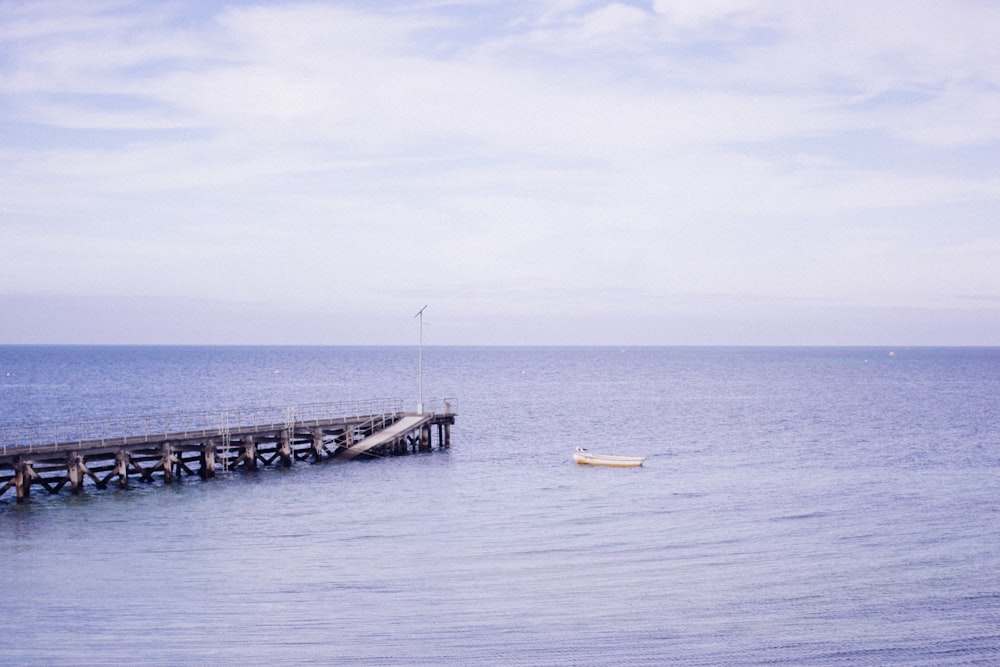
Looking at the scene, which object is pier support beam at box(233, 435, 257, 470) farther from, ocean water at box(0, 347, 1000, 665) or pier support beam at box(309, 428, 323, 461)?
pier support beam at box(309, 428, 323, 461)

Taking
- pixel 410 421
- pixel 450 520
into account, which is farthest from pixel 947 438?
pixel 450 520

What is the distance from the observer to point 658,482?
165 feet

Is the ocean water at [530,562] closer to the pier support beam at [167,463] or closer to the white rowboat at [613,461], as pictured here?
the pier support beam at [167,463]

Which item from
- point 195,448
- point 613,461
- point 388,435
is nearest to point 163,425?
point 388,435

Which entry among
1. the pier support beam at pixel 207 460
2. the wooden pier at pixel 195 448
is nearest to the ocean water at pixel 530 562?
the pier support beam at pixel 207 460

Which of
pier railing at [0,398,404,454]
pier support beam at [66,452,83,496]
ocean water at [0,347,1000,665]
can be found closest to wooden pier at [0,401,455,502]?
pier support beam at [66,452,83,496]

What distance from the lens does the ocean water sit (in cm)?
2341

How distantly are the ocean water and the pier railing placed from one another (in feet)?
11.3

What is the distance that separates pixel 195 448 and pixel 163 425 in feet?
101

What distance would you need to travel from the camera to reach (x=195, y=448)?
2062 inches

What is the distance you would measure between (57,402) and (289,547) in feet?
284

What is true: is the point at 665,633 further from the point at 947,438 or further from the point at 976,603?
the point at 947,438

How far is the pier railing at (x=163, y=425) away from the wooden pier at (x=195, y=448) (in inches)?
7.4

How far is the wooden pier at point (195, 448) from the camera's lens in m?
45.8
